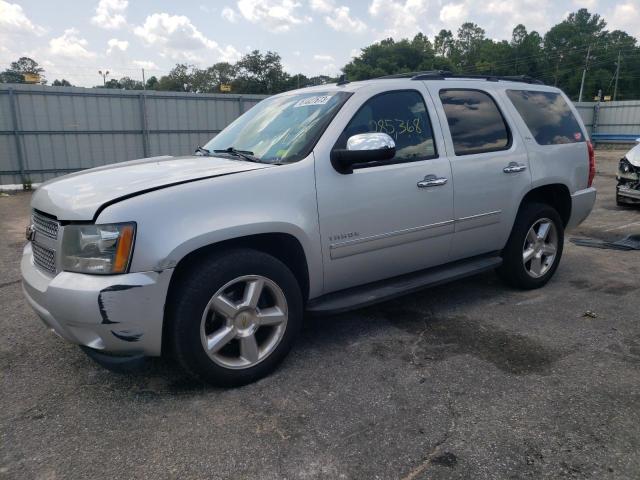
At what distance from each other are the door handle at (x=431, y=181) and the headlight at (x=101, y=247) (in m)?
1.98

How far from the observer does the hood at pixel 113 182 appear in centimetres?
259

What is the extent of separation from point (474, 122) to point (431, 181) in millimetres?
821

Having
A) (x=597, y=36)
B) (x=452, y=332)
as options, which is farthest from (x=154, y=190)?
(x=597, y=36)

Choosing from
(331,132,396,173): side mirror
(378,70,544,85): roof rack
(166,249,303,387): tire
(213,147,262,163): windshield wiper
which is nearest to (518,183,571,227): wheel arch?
(378,70,544,85): roof rack

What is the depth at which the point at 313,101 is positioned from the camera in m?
3.59

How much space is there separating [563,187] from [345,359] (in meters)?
2.82

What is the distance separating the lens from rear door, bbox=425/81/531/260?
3818 millimetres

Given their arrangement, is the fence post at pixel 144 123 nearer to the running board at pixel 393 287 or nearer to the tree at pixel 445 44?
the running board at pixel 393 287

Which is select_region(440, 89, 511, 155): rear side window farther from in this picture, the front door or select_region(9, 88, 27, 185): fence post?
select_region(9, 88, 27, 185): fence post

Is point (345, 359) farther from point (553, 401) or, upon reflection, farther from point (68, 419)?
point (68, 419)

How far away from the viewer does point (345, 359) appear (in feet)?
10.8

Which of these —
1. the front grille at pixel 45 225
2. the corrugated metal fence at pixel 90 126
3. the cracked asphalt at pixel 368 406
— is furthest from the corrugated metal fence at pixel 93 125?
the front grille at pixel 45 225

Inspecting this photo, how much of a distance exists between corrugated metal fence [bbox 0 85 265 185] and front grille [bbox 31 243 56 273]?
11.4m

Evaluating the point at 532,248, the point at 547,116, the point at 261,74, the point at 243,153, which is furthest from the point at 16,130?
the point at 261,74
